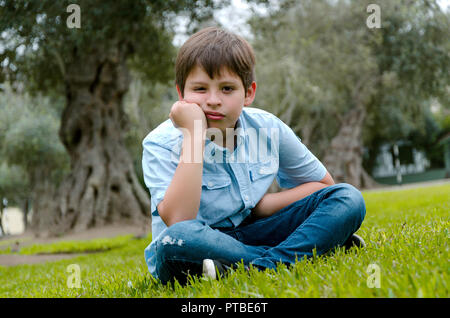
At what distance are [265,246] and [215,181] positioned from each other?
510 millimetres

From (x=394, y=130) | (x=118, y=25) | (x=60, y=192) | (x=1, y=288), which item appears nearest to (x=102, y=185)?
(x=60, y=192)

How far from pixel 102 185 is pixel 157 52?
161 inches

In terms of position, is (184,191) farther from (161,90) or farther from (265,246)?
(161,90)

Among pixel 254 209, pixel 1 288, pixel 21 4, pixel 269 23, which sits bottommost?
pixel 1 288

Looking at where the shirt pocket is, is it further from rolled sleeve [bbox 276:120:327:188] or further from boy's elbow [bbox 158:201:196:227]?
rolled sleeve [bbox 276:120:327:188]

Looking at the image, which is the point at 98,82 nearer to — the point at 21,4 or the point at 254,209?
the point at 21,4

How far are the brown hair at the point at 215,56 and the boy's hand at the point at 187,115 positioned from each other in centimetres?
23

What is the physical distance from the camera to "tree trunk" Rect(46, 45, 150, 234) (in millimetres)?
11812

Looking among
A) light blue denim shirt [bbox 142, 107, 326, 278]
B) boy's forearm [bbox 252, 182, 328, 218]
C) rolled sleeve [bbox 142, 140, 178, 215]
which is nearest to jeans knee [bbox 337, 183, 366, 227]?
boy's forearm [bbox 252, 182, 328, 218]

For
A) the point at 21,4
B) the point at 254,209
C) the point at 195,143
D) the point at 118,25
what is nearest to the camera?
the point at 195,143

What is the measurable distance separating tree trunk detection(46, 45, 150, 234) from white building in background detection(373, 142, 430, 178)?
25.9 m

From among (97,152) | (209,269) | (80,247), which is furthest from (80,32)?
(209,269)

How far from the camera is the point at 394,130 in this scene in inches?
1108

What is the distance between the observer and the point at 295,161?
3.01 m
